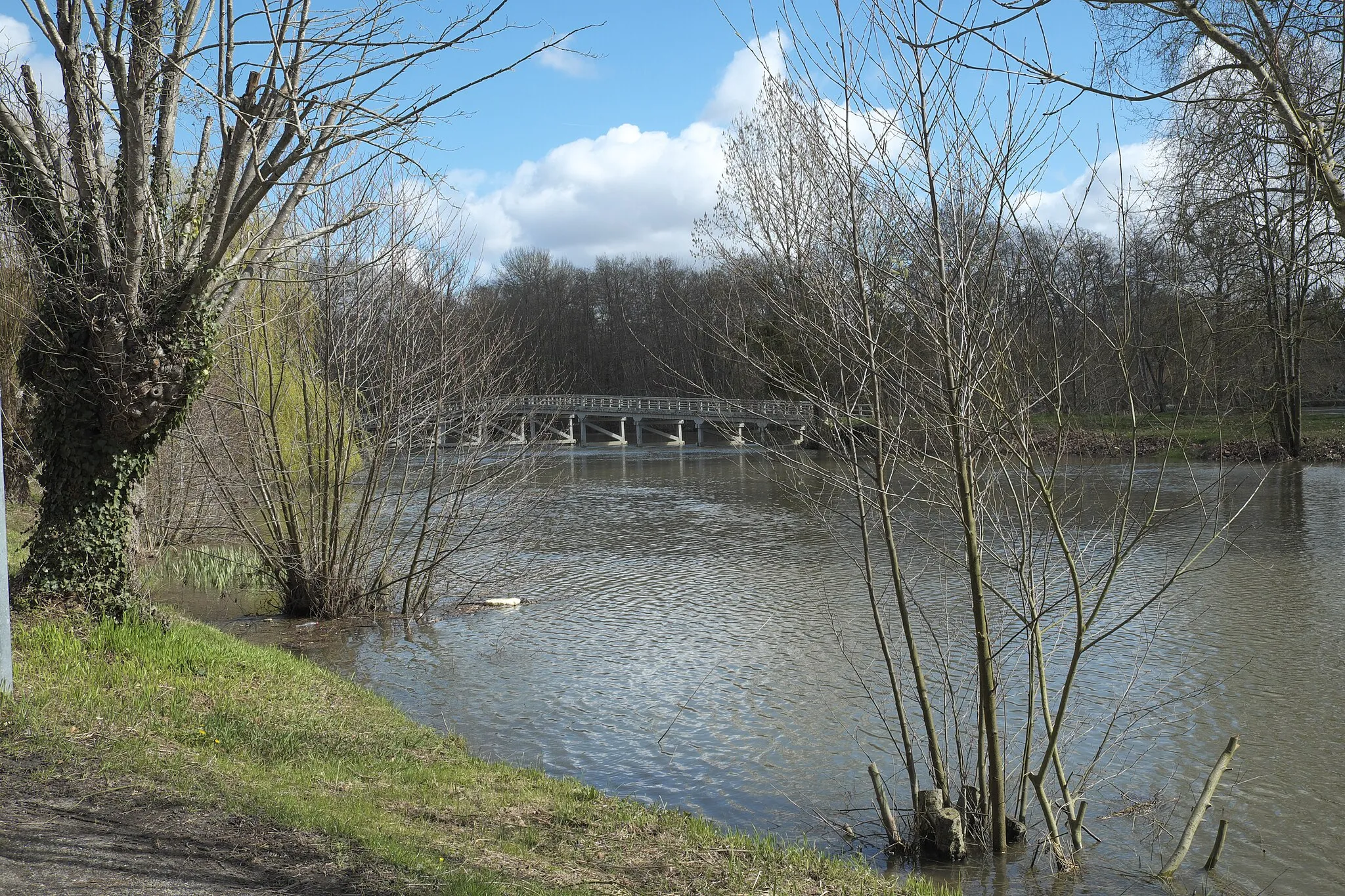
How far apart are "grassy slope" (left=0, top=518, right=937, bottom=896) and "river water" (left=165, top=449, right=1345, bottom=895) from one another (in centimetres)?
106

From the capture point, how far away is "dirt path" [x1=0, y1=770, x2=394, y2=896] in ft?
12.1

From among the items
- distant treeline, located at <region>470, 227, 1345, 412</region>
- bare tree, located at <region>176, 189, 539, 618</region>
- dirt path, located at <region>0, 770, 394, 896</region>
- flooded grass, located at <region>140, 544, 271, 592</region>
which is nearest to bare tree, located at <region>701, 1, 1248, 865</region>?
distant treeline, located at <region>470, 227, 1345, 412</region>

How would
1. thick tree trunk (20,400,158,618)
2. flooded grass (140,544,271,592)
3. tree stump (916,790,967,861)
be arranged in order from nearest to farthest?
tree stump (916,790,967,861), thick tree trunk (20,400,158,618), flooded grass (140,544,271,592)

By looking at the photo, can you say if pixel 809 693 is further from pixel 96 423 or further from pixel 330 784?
pixel 96 423

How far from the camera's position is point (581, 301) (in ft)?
244

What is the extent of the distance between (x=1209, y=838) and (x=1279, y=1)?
4737 mm

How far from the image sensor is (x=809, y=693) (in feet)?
30.5

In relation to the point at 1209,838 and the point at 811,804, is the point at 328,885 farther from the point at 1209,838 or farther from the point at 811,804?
the point at 1209,838

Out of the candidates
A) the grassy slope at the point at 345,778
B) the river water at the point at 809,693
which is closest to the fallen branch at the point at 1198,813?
the river water at the point at 809,693

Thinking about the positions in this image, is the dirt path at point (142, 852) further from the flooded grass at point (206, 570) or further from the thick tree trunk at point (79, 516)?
the flooded grass at point (206, 570)

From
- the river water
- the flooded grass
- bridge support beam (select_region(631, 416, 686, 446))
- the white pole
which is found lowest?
the river water

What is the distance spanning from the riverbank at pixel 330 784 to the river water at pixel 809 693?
1.09 m

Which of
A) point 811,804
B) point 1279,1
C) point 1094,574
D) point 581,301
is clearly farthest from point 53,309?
point 581,301

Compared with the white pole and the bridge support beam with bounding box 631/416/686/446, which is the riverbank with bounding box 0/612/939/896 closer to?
the white pole
